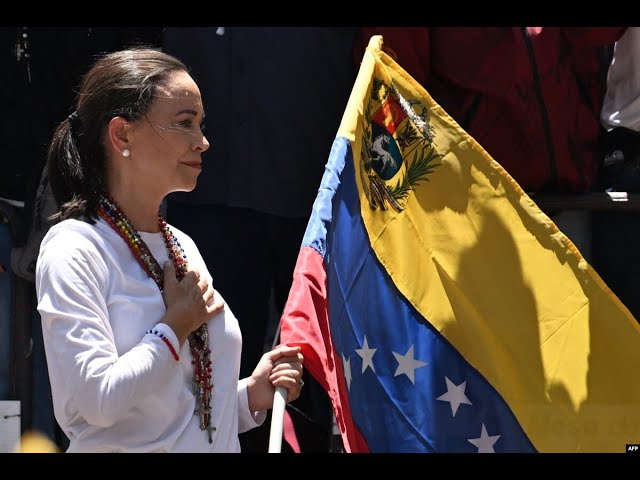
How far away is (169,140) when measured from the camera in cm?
275

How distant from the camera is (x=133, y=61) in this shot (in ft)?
9.05

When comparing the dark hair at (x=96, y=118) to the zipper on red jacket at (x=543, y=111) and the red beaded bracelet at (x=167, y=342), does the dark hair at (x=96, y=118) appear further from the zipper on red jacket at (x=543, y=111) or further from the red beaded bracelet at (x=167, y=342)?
the zipper on red jacket at (x=543, y=111)

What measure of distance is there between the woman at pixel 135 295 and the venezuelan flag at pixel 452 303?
442mm

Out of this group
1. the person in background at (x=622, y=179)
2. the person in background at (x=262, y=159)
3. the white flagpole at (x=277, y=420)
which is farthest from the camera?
the person in background at (x=622, y=179)

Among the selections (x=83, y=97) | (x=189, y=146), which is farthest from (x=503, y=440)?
(x=83, y=97)

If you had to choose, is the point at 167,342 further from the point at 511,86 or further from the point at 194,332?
the point at 511,86

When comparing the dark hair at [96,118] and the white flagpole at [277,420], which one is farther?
the dark hair at [96,118]

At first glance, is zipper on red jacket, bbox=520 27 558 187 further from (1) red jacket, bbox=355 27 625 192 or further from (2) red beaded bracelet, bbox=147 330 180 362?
(2) red beaded bracelet, bbox=147 330 180 362

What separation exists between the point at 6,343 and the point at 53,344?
173 cm

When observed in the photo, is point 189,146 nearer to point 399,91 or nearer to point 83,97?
point 83,97

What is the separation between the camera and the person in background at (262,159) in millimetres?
4086

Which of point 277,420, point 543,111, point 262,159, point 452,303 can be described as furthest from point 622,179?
point 277,420

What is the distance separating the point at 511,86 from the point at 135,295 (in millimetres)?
2010

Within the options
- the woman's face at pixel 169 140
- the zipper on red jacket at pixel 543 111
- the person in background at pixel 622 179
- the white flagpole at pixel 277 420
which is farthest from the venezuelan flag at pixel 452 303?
the person in background at pixel 622 179
